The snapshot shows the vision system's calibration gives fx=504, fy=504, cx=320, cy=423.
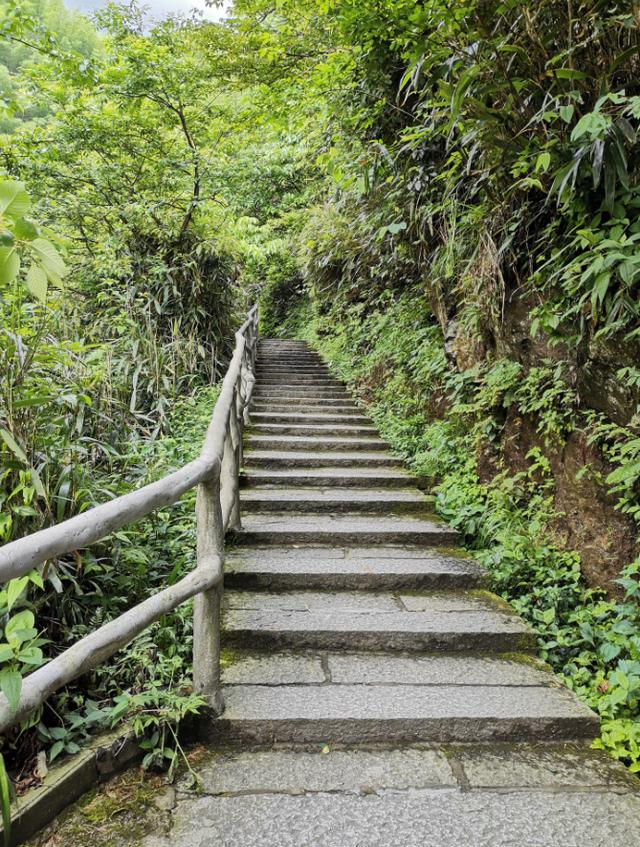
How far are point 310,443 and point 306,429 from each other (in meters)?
0.44

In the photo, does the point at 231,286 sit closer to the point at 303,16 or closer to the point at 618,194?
the point at 303,16

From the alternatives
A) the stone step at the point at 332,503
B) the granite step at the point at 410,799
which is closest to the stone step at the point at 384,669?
the granite step at the point at 410,799

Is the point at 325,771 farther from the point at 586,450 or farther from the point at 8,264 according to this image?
the point at 586,450

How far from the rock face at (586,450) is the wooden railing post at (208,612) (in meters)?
2.08

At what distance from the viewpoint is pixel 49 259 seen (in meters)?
1.04

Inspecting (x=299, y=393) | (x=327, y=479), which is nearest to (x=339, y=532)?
(x=327, y=479)

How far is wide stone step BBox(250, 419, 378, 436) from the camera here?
566cm

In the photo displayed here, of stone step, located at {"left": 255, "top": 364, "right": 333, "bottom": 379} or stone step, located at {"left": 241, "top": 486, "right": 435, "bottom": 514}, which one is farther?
stone step, located at {"left": 255, "top": 364, "right": 333, "bottom": 379}

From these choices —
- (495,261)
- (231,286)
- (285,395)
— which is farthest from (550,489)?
(231,286)

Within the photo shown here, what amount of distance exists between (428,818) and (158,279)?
21.7 ft

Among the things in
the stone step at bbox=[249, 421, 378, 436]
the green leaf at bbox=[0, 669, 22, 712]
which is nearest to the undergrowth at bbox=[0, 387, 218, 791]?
the green leaf at bbox=[0, 669, 22, 712]

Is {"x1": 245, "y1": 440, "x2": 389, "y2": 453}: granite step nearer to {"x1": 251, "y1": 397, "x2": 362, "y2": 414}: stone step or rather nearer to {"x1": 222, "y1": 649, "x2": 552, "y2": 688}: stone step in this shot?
{"x1": 251, "y1": 397, "x2": 362, "y2": 414}: stone step

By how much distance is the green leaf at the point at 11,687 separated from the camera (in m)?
1.16

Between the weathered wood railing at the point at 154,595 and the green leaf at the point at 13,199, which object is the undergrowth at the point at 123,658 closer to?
the weathered wood railing at the point at 154,595
